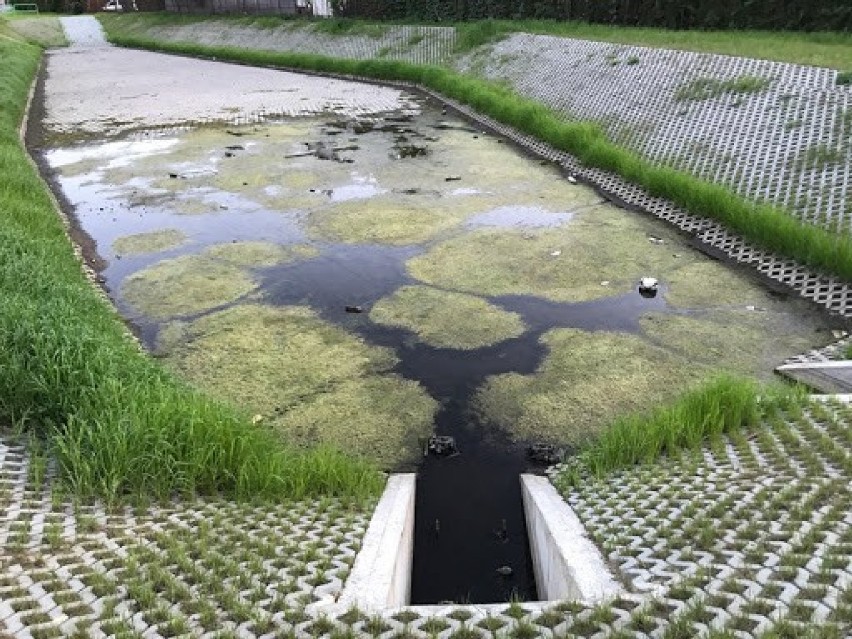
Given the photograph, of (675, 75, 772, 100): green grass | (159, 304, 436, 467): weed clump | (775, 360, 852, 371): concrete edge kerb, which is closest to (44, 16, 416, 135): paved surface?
→ (675, 75, 772, 100): green grass

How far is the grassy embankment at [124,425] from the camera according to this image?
3.60 meters

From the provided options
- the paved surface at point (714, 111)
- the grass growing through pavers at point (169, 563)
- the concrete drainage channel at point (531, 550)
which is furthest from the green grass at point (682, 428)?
the paved surface at point (714, 111)

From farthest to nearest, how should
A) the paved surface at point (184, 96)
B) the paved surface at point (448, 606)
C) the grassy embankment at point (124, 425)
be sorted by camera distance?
the paved surface at point (184, 96) → the grassy embankment at point (124, 425) → the paved surface at point (448, 606)

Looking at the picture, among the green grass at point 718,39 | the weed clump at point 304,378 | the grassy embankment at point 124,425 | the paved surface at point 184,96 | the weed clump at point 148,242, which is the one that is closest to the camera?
the grassy embankment at point 124,425

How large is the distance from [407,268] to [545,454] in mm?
3399

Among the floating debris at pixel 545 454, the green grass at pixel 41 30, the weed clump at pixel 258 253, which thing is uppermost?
the green grass at pixel 41 30

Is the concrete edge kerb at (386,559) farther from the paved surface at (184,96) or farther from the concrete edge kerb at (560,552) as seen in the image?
the paved surface at (184,96)

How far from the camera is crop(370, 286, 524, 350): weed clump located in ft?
20.0

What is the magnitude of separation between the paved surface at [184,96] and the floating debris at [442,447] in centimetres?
1121

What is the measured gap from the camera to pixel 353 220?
29.5 ft

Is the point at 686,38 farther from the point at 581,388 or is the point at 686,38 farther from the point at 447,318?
the point at 581,388

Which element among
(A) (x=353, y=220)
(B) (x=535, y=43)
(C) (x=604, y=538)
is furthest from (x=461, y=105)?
(C) (x=604, y=538)

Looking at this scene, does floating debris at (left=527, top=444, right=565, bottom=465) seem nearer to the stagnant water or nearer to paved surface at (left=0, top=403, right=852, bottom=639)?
the stagnant water

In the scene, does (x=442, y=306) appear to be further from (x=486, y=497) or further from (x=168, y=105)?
(x=168, y=105)
